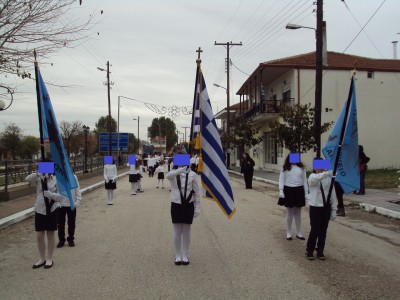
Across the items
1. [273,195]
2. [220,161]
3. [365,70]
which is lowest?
[273,195]

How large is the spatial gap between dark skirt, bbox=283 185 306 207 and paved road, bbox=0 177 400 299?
27.7 inches

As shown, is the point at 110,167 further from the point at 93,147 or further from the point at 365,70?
the point at 93,147

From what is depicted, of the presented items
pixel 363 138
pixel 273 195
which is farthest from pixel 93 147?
pixel 273 195

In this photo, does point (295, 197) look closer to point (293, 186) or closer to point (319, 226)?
point (293, 186)

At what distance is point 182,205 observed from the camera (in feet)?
19.7

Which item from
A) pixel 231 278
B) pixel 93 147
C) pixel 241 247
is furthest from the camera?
pixel 93 147

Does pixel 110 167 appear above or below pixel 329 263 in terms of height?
above

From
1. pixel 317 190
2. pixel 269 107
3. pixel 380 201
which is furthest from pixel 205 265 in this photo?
pixel 269 107

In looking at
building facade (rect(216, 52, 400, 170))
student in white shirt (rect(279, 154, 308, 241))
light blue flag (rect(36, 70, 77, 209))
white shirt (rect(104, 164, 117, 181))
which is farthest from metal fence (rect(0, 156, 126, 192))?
building facade (rect(216, 52, 400, 170))

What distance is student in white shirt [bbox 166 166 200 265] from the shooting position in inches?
237

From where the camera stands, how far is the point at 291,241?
7.73m

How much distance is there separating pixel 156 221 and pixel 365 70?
81.6 ft

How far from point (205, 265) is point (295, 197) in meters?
2.59

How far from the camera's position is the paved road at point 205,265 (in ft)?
16.0
